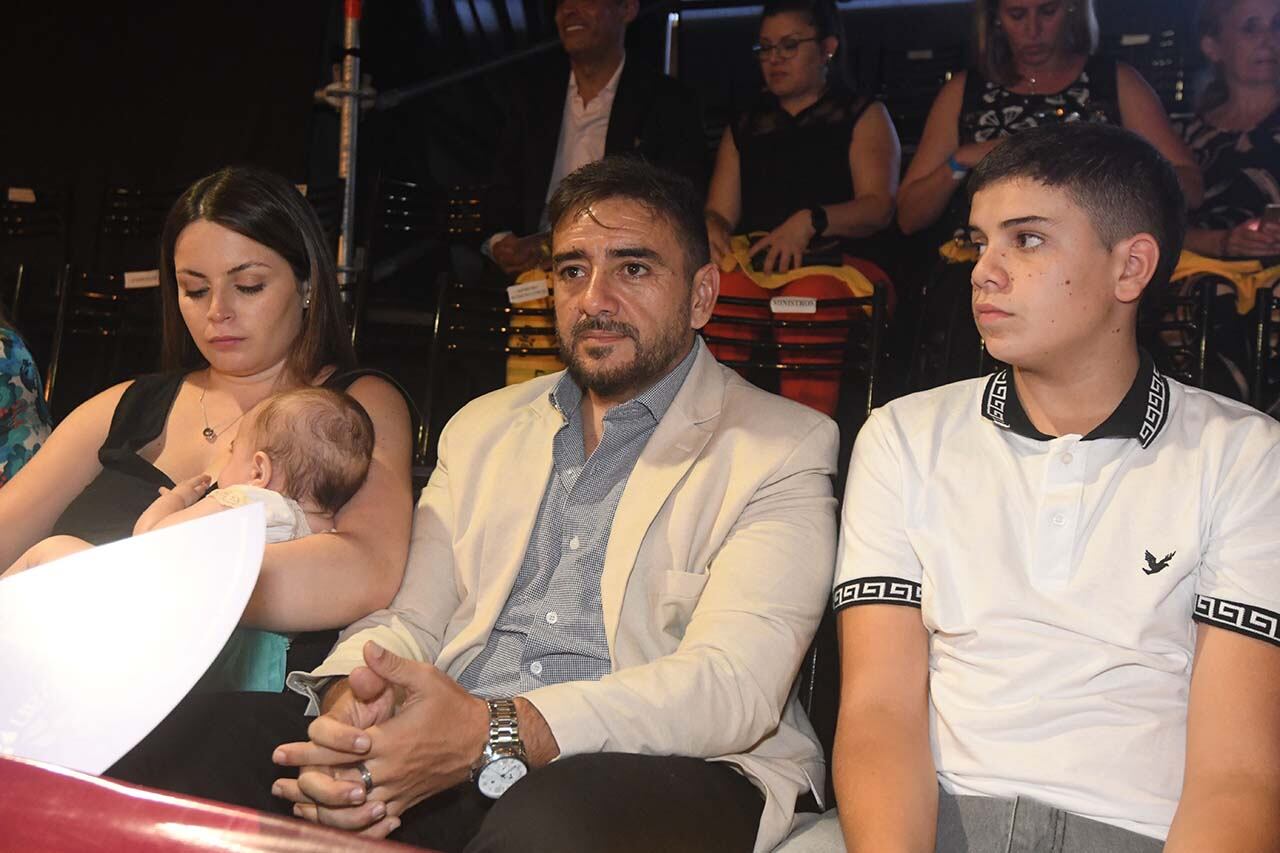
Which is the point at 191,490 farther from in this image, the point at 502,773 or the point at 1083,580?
the point at 1083,580

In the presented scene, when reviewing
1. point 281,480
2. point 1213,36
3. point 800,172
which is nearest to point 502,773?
point 281,480

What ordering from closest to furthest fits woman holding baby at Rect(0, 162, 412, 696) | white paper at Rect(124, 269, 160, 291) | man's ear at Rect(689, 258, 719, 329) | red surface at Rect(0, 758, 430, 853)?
red surface at Rect(0, 758, 430, 853) < man's ear at Rect(689, 258, 719, 329) < woman holding baby at Rect(0, 162, 412, 696) < white paper at Rect(124, 269, 160, 291)

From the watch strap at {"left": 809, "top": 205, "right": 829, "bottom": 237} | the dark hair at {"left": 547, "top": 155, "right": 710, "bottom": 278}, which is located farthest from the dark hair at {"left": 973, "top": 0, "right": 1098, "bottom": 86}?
the dark hair at {"left": 547, "top": 155, "right": 710, "bottom": 278}

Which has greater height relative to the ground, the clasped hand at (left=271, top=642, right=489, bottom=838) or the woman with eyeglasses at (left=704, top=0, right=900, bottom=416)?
the woman with eyeglasses at (left=704, top=0, right=900, bottom=416)

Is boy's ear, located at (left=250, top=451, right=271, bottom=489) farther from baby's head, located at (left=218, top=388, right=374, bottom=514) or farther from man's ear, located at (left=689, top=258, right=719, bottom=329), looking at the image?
man's ear, located at (left=689, top=258, right=719, bottom=329)

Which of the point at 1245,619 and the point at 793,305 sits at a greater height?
the point at 793,305

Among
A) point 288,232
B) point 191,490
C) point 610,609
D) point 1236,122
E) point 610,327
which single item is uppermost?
point 1236,122

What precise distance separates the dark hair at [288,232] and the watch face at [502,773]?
1.07 m

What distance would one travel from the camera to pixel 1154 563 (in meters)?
1.65

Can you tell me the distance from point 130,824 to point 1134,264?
1.55 meters

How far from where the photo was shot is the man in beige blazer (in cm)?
162

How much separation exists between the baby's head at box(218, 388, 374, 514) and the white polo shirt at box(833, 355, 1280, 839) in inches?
35.4

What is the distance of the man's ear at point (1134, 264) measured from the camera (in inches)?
71.0

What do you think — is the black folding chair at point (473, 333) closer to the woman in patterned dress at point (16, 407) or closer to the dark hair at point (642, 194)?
the woman in patterned dress at point (16, 407)
